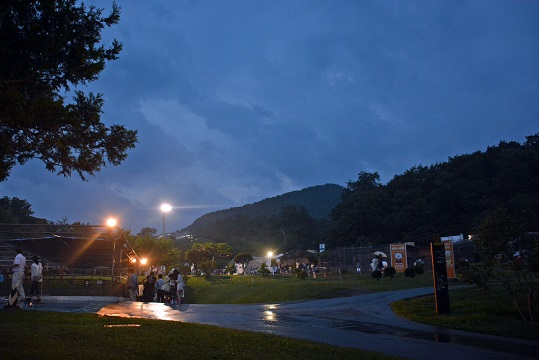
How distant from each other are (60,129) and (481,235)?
11164 millimetres

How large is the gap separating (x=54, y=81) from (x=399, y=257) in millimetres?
29997

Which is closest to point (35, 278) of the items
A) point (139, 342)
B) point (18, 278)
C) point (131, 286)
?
point (18, 278)

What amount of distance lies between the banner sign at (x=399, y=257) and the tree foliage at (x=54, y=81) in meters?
28.6

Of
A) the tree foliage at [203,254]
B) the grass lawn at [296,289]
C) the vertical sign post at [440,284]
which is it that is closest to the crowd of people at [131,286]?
the grass lawn at [296,289]

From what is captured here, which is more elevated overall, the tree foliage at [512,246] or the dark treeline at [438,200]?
the dark treeline at [438,200]

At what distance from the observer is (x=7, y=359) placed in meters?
6.05

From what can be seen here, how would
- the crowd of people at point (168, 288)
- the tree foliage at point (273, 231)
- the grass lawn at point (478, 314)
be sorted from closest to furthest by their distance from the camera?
the grass lawn at point (478, 314) → the crowd of people at point (168, 288) → the tree foliage at point (273, 231)

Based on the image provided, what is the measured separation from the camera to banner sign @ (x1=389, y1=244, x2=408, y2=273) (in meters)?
34.4

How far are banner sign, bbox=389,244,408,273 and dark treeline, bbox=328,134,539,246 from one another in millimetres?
39717

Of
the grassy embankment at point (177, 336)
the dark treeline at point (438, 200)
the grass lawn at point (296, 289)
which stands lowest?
the grass lawn at point (296, 289)

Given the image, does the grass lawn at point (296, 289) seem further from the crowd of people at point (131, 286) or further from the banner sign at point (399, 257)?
the crowd of people at point (131, 286)

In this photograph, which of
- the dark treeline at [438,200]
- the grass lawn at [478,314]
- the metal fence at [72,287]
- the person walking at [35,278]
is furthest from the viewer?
the dark treeline at [438,200]

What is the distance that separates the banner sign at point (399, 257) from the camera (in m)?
34.4

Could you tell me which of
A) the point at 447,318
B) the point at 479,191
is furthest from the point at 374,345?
the point at 479,191
